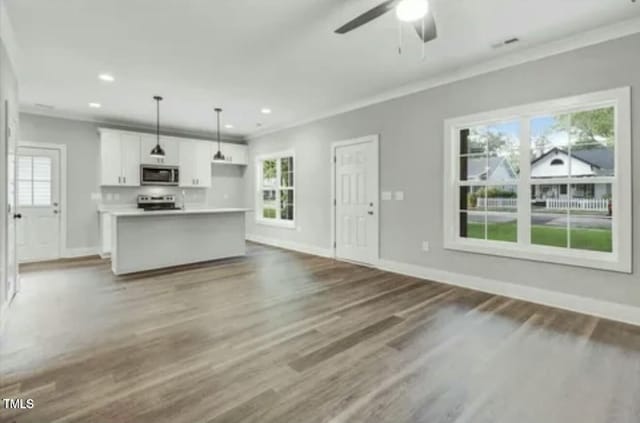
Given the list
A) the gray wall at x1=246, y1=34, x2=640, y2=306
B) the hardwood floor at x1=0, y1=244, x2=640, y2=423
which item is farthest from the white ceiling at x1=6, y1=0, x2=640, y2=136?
the hardwood floor at x1=0, y1=244, x2=640, y2=423

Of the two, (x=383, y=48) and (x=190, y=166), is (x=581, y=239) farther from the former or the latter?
(x=190, y=166)

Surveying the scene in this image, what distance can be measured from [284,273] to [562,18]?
4.29 m

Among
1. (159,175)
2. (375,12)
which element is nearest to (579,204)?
(375,12)

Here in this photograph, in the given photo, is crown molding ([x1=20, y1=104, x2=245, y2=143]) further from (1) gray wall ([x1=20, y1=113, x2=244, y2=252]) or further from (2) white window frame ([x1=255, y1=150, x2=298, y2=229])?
(2) white window frame ([x1=255, y1=150, x2=298, y2=229])

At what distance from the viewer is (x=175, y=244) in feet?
17.3

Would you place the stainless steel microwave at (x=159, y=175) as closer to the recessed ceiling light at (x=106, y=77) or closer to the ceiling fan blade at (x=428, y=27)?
the recessed ceiling light at (x=106, y=77)

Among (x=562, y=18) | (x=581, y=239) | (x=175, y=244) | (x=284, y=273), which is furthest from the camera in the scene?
(x=175, y=244)

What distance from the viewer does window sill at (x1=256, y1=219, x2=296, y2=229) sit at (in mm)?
7000

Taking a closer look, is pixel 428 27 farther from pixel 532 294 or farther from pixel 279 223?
pixel 279 223

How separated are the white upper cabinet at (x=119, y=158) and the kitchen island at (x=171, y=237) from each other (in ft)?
4.42

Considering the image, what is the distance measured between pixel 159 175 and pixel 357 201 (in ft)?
14.0

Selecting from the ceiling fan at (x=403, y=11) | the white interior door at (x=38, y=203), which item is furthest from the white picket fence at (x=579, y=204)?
the white interior door at (x=38, y=203)

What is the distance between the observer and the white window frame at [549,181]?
2994 mm

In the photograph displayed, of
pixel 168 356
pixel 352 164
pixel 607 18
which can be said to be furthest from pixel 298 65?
pixel 168 356
